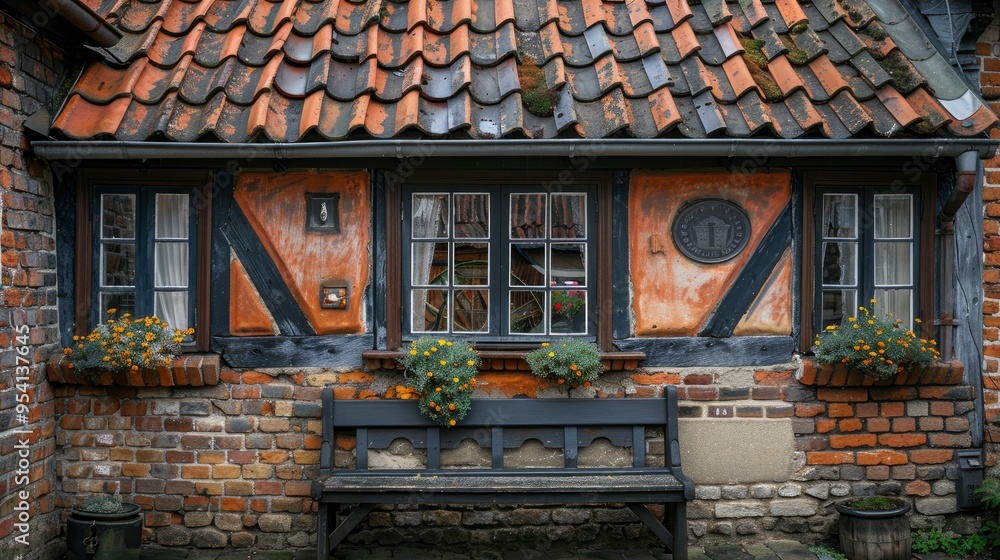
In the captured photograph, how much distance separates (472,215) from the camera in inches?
210

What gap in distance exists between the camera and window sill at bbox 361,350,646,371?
516 centimetres

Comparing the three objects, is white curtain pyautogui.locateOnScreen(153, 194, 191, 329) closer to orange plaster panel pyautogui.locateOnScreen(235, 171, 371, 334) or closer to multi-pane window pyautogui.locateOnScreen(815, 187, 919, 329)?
orange plaster panel pyautogui.locateOnScreen(235, 171, 371, 334)

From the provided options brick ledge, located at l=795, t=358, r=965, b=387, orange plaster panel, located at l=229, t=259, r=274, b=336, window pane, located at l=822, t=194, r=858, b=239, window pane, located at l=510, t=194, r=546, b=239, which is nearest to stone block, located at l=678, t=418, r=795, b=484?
brick ledge, located at l=795, t=358, r=965, b=387

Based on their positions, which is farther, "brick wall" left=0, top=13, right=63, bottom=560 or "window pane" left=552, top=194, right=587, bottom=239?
"window pane" left=552, top=194, right=587, bottom=239

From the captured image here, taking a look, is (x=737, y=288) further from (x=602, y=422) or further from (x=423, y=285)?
(x=423, y=285)

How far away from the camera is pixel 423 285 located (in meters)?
5.33

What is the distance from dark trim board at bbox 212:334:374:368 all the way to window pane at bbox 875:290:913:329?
3440 mm

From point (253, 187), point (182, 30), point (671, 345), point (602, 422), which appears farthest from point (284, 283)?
point (671, 345)

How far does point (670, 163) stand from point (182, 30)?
344cm

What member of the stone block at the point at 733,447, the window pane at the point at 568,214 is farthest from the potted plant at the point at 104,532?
the stone block at the point at 733,447

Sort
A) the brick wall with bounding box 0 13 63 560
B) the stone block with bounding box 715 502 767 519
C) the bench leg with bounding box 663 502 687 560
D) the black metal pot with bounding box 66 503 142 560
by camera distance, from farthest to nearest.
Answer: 1. the stone block with bounding box 715 502 767 519
2. the bench leg with bounding box 663 502 687 560
3. the black metal pot with bounding box 66 503 142 560
4. the brick wall with bounding box 0 13 63 560

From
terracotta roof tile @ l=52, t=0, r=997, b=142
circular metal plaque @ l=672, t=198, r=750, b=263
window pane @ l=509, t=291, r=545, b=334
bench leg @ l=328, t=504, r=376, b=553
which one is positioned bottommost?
bench leg @ l=328, t=504, r=376, b=553

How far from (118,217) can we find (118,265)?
32 cm

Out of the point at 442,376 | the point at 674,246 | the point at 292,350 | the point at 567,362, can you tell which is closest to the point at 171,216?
the point at 292,350
